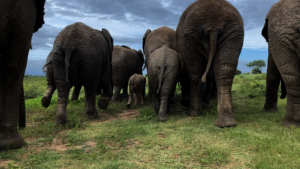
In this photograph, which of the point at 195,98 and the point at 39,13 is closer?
the point at 39,13

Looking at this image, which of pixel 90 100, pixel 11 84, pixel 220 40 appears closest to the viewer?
pixel 11 84

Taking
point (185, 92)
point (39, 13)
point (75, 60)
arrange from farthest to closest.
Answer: point (185, 92), point (75, 60), point (39, 13)

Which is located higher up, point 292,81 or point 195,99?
point 292,81

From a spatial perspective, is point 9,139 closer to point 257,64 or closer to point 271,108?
point 271,108

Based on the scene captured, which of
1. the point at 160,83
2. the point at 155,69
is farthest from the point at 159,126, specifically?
the point at 155,69

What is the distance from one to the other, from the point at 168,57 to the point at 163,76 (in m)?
0.53

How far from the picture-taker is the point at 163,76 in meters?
5.82

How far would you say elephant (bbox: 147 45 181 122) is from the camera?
5698 millimetres

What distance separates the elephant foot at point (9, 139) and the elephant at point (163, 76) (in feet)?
9.81

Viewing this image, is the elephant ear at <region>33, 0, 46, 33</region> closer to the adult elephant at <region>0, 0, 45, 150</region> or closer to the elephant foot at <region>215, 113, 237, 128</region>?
the adult elephant at <region>0, 0, 45, 150</region>

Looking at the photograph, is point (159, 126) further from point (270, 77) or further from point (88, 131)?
point (270, 77)

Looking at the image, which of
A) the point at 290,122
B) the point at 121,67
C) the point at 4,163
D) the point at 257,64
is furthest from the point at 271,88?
the point at 257,64

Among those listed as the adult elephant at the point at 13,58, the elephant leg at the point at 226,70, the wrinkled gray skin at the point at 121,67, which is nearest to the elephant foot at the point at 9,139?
the adult elephant at the point at 13,58

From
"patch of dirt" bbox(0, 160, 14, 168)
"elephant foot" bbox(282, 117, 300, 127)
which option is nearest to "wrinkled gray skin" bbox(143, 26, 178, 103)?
"elephant foot" bbox(282, 117, 300, 127)
